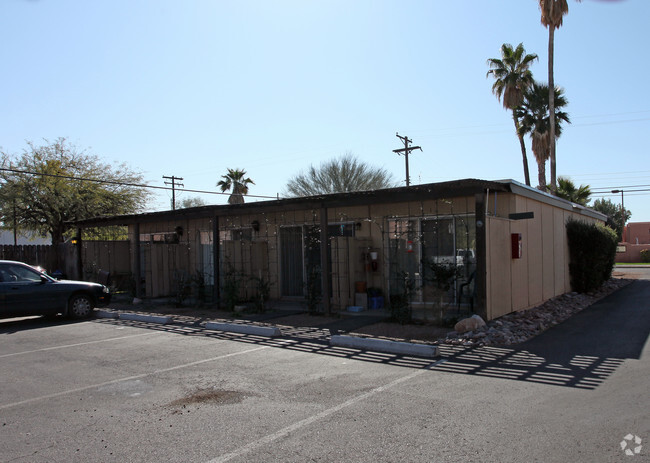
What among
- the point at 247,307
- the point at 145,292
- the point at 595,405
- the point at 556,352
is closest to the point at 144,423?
the point at 595,405

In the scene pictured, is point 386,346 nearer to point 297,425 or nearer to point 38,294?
point 297,425

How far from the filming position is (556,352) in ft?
23.9

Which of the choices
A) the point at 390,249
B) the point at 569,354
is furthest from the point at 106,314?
the point at 569,354

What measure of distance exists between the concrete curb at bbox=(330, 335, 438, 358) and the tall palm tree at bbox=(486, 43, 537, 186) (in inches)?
803

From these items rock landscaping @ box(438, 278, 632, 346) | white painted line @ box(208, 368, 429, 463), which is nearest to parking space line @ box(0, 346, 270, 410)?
white painted line @ box(208, 368, 429, 463)

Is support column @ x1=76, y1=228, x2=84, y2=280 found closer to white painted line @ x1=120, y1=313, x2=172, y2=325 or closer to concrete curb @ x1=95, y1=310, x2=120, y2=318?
concrete curb @ x1=95, y1=310, x2=120, y2=318

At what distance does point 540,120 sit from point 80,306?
22.4 meters

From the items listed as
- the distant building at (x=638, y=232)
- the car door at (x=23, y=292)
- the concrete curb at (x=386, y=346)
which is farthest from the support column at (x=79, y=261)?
the distant building at (x=638, y=232)

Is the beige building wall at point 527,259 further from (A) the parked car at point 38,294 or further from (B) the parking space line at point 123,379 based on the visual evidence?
(A) the parked car at point 38,294

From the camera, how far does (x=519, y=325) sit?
8.93 m

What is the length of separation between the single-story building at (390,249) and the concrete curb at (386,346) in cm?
219

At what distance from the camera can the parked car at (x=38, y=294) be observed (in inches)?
423

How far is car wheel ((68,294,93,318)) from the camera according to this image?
1172cm

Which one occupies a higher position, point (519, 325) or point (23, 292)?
point (23, 292)
